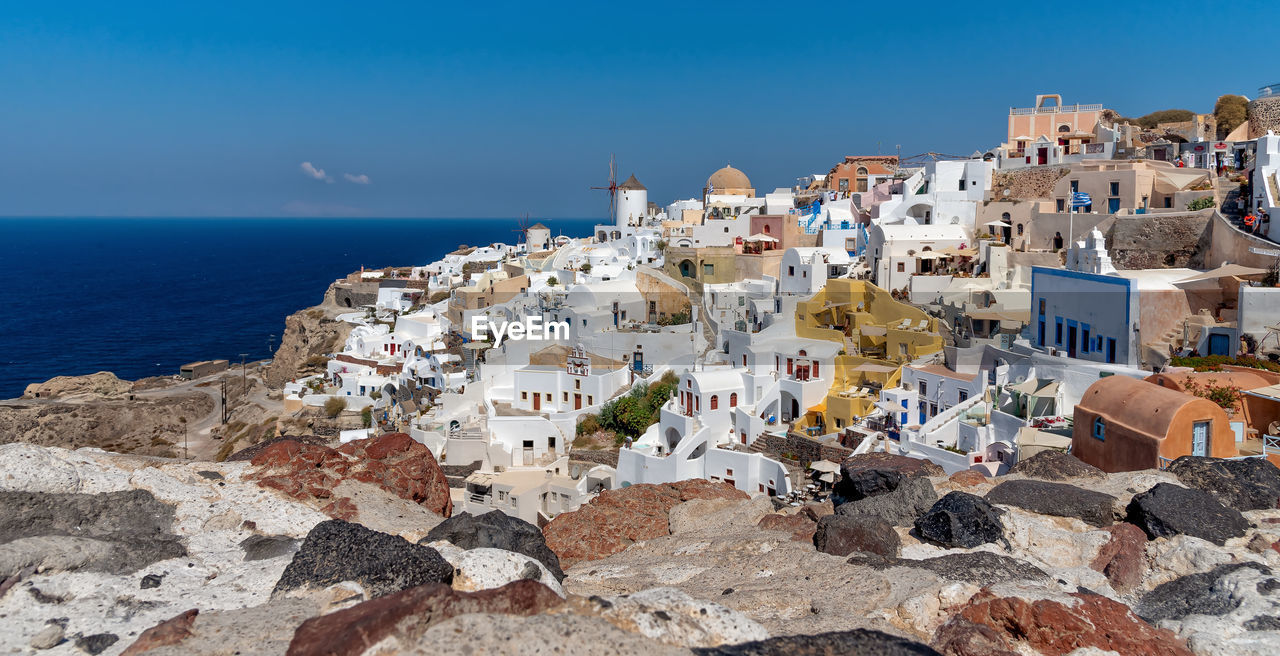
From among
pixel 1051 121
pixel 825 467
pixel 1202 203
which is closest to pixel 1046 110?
pixel 1051 121

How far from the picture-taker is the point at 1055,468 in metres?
9.37

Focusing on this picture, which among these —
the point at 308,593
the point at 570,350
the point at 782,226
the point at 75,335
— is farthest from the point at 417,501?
the point at 75,335

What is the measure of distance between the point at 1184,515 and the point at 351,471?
749 centimetres

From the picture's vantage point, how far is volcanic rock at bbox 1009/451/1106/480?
30.3 feet

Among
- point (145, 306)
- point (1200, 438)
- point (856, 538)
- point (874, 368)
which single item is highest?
point (1200, 438)

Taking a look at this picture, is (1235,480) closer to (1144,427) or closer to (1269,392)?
(1144,427)

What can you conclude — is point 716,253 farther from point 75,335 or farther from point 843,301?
point 75,335

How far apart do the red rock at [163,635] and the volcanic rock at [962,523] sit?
5.84 meters

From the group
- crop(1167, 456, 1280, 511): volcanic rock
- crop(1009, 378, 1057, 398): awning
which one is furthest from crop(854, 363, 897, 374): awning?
crop(1167, 456, 1280, 511): volcanic rock

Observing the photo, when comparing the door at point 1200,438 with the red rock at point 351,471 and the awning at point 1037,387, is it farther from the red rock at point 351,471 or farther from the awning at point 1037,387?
the red rock at point 351,471

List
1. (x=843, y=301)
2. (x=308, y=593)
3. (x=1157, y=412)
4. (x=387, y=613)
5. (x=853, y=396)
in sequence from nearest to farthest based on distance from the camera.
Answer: (x=387, y=613) → (x=308, y=593) → (x=1157, y=412) → (x=853, y=396) → (x=843, y=301)

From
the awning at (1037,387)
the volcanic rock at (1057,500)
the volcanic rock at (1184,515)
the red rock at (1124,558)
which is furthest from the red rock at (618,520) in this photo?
the awning at (1037,387)

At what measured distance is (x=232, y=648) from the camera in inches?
165

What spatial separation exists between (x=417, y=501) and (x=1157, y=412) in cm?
866
